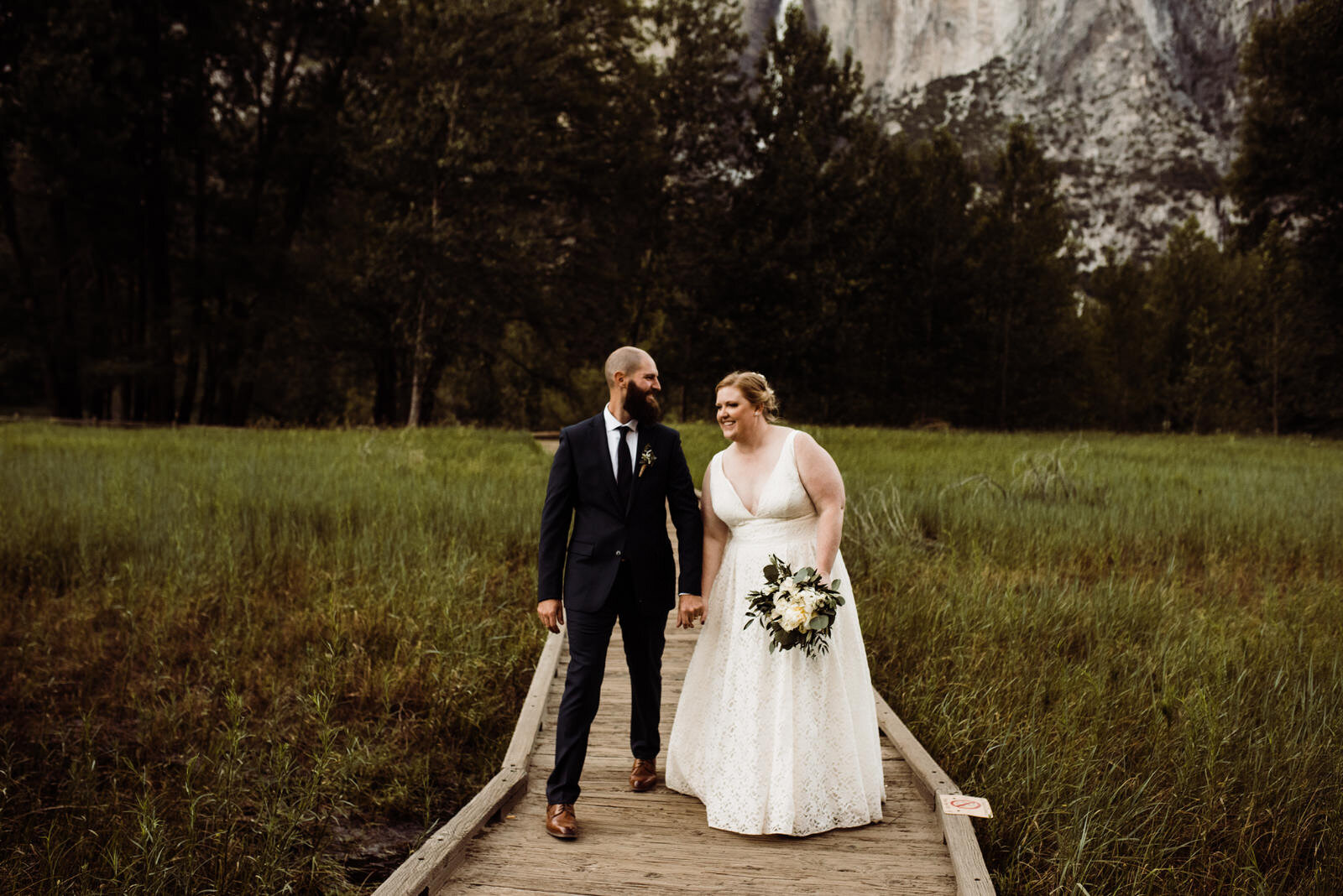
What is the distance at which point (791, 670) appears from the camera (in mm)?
3400

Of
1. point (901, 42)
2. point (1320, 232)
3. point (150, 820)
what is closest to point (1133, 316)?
point (1320, 232)

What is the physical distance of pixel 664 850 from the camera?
3301mm

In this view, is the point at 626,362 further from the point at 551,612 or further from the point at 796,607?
the point at 796,607

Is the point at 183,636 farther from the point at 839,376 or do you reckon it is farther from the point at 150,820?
the point at 839,376

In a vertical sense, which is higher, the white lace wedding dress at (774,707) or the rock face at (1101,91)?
the rock face at (1101,91)

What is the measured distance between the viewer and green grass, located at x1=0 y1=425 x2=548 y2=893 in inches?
Answer: 157

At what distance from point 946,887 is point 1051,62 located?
479 feet

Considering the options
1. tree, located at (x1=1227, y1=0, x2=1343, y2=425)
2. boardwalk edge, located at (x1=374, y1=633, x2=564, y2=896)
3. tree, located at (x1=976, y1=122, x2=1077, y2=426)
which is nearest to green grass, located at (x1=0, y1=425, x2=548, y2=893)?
boardwalk edge, located at (x1=374, y1=633, x2=564, y2=896)

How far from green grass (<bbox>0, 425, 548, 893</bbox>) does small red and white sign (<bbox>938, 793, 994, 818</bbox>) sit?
2888 mm

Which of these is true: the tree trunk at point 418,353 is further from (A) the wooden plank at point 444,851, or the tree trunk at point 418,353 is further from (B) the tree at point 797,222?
(A) the wooden plank at point 444,851

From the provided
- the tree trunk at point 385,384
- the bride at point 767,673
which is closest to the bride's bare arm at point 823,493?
the bride at point 767,673

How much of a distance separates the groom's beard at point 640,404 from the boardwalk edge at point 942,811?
1640 millimetres

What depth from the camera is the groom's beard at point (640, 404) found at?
11.3 feet

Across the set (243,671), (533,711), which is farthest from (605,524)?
(243,671)
